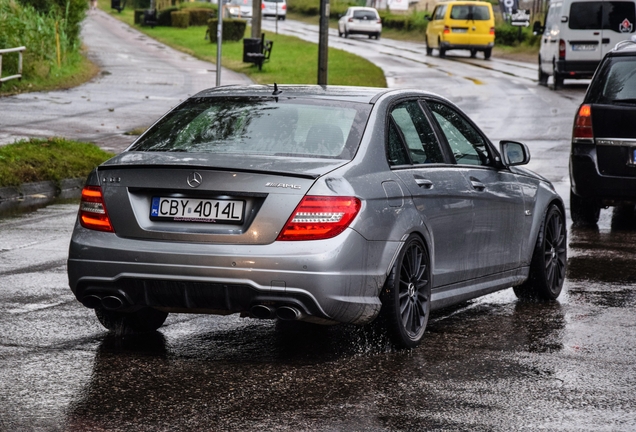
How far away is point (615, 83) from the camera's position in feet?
39.9

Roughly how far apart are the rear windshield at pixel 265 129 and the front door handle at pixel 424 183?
49 centimetres

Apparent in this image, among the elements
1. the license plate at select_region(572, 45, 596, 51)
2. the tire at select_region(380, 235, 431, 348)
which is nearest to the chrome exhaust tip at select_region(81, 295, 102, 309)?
the tire at select_region(380, 235, 431, 348)

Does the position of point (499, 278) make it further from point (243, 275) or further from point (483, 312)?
point (243, 275)

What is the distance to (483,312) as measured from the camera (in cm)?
843

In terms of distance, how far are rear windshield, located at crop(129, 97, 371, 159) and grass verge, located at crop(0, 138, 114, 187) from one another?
7.68 meters

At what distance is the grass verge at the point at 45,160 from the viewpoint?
14971 mm

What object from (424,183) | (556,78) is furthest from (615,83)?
(556,78)

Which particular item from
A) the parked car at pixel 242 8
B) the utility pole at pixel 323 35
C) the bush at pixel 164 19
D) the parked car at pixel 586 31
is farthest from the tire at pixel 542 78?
the parked car at pixel 242 8

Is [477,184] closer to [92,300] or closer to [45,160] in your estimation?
[92,300]

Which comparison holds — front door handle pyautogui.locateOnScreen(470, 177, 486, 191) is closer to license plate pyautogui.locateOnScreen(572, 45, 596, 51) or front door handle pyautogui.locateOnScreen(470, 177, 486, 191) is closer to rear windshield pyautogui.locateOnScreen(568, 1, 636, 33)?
license plate pyautogui.locateOnScreen(572, 45, 596, 51)

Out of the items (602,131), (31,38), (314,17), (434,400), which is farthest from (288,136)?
(314,17)

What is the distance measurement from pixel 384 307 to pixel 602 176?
595cm

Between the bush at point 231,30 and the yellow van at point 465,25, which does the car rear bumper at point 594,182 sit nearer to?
the yellow van at point 465,25

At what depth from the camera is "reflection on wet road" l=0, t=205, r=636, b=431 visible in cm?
557
